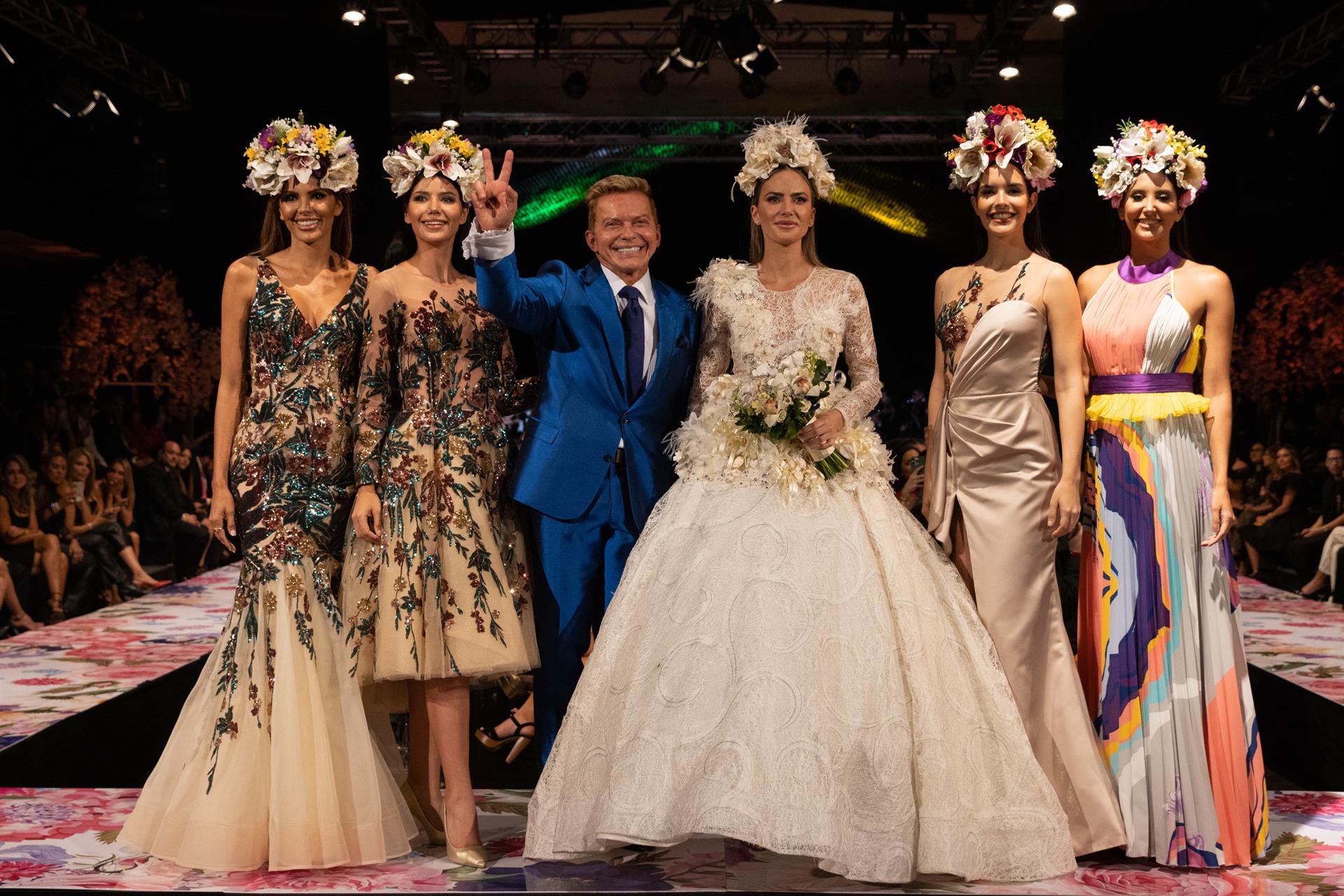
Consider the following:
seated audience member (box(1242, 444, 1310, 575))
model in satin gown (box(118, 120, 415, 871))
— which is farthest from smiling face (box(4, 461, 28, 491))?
seated audience member (box(1242, 444, 1310, 575))

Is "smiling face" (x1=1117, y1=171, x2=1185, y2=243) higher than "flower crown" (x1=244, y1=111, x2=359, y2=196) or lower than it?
lower

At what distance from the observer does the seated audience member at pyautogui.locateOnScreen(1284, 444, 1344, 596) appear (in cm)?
827

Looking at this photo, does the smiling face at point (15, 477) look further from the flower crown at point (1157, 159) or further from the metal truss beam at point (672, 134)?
the flower crown at point (1157, 159)

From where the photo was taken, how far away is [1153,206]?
3.52 metres

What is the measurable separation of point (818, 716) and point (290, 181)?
6.64 ft

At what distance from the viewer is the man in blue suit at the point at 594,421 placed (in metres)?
3.53

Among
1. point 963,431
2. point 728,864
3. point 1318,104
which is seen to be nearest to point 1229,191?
point 1318,104

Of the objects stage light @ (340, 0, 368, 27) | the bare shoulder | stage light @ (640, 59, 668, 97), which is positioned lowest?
the bare shoulder

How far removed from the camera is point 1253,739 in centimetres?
334

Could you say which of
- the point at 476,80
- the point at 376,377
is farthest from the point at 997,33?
the point at 376,377

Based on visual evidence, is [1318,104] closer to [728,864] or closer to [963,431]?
[963,431]

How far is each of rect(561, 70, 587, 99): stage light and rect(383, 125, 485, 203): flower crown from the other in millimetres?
7926

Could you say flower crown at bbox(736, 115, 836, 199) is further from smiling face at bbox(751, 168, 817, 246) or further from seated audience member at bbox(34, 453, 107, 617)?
seated audience member at bbox(34, 453, 107, 617)

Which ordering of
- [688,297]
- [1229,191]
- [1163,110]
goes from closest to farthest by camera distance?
[688,297]
[1163,110]
[1229,191]
